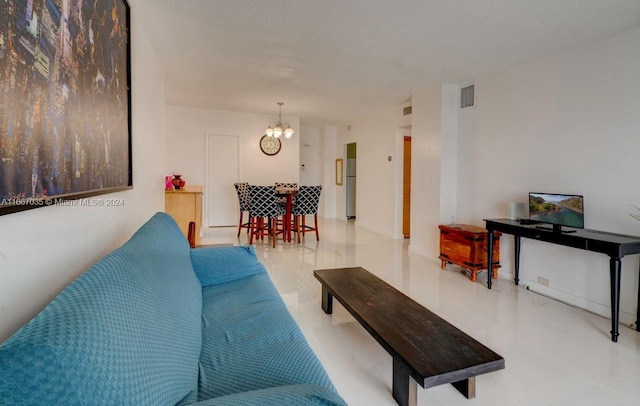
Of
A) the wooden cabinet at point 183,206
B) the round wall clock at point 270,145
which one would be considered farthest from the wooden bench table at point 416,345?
the round wall clock at point 270,145

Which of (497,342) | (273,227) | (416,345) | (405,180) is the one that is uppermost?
(405,180)

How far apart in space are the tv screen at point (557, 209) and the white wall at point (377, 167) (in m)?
2.76

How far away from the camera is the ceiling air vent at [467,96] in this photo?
4074 mm

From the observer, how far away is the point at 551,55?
124 inches

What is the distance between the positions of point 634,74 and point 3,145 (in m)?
3.95

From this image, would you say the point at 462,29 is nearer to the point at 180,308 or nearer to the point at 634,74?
the point at 634,74

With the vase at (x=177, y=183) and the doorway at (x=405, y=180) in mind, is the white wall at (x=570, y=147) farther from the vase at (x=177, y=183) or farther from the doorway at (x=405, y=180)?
the vase at (x=177, y=183)

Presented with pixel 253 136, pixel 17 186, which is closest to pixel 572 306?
pixel 17 186

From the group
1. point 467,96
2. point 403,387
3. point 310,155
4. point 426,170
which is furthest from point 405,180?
point 403,387

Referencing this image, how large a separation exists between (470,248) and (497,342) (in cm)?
151

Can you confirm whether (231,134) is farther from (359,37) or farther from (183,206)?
(359,37)

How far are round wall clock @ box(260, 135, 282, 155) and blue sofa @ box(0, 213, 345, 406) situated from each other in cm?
510

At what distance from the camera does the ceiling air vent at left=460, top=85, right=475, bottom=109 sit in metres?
4.07

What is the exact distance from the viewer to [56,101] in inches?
42.9
